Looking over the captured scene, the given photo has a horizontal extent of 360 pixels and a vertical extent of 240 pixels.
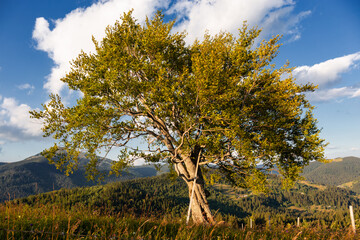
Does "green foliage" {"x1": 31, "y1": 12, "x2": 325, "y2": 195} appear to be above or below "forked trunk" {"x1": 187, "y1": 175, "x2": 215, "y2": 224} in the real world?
above

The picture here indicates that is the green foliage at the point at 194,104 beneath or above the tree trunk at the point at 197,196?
above

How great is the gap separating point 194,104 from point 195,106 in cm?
→ 44

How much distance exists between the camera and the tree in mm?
11211

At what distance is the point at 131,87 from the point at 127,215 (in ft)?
23.9

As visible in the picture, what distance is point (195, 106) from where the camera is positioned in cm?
1155

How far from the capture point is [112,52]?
1170 centimetres

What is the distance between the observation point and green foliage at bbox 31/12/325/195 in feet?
36.7

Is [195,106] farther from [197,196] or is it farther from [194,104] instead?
[197,196]

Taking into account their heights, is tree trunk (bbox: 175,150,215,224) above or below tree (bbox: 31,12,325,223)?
below

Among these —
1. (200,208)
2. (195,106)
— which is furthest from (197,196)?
(195,106)

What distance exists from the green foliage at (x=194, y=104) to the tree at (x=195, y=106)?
65 mm

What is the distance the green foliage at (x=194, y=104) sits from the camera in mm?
11188

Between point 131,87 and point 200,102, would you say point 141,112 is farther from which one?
point 200,102

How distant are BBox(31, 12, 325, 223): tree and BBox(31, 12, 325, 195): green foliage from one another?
6cm
